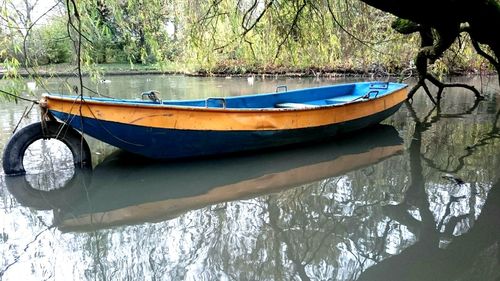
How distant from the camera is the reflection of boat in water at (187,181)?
3.99m

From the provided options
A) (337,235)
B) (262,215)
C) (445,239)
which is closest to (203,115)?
(262,215)

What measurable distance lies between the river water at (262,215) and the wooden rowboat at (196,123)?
0.25 metres

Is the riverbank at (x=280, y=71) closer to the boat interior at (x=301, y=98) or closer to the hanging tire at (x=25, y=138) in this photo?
the boat interior at (x=301, y=98)

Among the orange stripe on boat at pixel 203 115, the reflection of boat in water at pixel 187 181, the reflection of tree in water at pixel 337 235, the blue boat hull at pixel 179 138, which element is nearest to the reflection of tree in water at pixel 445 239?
the reflection of tree in water at pixel 337 235

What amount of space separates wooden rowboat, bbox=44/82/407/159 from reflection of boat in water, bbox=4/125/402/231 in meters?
0.23

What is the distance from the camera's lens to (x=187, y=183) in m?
4.72

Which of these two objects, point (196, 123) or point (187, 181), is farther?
point (196, 123)

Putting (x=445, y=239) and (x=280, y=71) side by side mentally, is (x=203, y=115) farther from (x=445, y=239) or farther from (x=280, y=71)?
(x=280, y=71)

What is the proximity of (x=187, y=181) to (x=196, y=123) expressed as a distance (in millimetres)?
697

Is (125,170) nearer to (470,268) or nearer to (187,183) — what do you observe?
(187,183)

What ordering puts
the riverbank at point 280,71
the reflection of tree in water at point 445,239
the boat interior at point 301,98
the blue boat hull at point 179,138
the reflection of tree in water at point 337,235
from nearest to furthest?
the reflection of tree in water at point 445,239
the reflection of tree in water at point 337,235
the blue boat hull at point 179,138
the boat interior at point 301,98
the riverbank at point 280,71

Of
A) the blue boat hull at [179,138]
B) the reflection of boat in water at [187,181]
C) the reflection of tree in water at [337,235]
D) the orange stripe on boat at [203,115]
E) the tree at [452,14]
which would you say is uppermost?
the tree at [452,14]

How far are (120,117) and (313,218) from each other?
2393 millimetres

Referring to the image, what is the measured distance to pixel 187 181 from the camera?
478 cm
